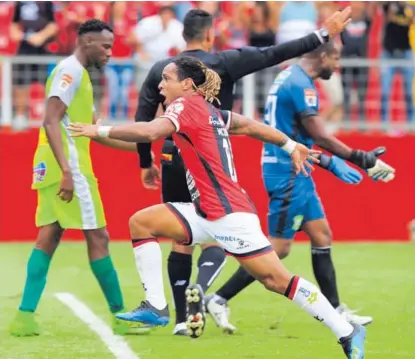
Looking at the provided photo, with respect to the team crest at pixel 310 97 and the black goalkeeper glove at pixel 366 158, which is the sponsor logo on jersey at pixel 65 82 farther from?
the black goalkeeper glove at pixel 366 158

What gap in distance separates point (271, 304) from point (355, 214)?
4.77 metres

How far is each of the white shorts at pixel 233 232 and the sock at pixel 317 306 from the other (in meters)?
0.30

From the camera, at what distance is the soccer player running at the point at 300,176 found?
362 inches

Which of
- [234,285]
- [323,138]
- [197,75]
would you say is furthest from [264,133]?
[234,285]

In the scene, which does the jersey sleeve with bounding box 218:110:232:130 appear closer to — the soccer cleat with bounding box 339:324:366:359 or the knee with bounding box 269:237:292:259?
the soccer cleat with bounding box 339:324:366:359

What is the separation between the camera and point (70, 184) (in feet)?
28.2

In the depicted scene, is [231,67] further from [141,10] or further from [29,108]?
[141,10]

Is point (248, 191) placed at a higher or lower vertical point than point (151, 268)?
lower

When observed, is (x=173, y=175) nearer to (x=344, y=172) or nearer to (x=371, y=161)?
(x=344, y=172)

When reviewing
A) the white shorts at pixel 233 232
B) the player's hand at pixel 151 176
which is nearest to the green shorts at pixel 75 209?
the player's hand at pixel 151 176

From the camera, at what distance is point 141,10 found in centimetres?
1666

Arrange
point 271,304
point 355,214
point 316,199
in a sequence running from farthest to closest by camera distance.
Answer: point 355,214
point 271,304
point 316,199

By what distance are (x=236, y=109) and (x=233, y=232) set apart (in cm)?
838

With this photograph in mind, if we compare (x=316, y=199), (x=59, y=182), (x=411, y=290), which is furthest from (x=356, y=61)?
(x=59, y=182)
